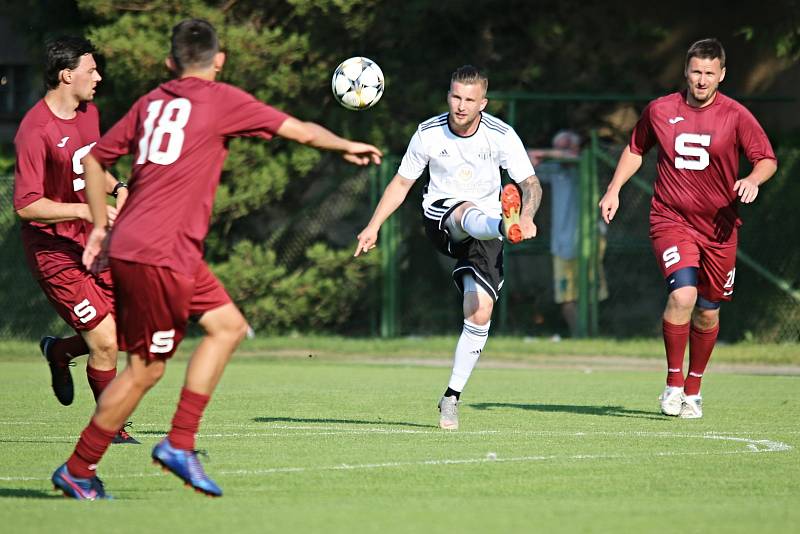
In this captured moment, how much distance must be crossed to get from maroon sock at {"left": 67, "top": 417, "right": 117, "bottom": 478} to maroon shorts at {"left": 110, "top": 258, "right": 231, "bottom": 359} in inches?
15.9

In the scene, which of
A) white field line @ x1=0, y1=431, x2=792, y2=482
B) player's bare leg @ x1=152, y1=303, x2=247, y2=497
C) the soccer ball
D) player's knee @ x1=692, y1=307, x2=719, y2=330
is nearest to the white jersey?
the soccer ball

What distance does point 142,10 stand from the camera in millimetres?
18547

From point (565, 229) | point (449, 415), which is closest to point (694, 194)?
point (449, 415)

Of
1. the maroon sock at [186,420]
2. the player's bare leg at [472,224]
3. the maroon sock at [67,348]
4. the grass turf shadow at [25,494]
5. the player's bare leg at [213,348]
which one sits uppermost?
the player's bare leg at [472,224]

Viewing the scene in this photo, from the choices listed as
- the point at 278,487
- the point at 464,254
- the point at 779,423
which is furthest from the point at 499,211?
the point at 278,487

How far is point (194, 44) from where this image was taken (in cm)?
656

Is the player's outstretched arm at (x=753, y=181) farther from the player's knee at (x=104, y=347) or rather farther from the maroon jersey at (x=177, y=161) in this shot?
the player's knee at (x=104, y=347)

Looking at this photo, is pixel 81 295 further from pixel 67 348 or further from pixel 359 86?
pixel 359 86

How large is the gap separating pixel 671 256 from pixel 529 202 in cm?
142

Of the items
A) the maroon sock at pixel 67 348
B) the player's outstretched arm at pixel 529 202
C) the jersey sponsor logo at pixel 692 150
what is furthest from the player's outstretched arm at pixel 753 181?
the maroon sock at pixel 67 348

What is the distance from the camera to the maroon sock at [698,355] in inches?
413

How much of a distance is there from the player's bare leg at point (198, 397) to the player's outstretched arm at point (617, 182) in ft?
13.8

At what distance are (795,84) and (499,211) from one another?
38.7 ft

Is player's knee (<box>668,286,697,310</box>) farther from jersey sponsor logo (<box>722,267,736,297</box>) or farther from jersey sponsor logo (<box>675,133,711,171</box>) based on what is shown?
jersey sponsor logo (<box>675,133,711,171</box>)
